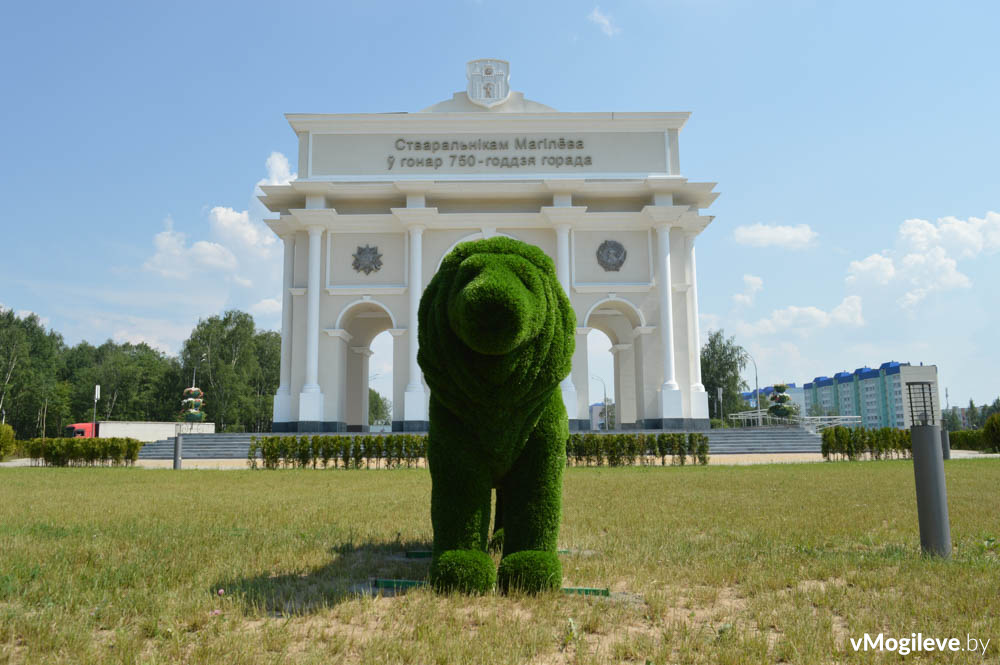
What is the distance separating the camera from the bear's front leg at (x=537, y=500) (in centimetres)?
422

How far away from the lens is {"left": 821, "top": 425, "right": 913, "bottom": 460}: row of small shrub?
21047 mm

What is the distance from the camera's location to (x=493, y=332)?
12.0 feet

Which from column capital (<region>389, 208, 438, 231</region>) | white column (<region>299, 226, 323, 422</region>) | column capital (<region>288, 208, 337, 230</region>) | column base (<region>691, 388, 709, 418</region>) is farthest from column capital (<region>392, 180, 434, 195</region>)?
column base (<region>691, 388, 709, 418</region>)

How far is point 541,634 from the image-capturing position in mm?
3303

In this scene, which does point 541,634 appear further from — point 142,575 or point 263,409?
point 263,409

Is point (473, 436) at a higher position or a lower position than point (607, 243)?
lower

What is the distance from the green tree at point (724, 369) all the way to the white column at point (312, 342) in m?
43.3

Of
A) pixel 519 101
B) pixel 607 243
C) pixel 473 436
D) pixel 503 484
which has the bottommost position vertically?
pixel 503 484

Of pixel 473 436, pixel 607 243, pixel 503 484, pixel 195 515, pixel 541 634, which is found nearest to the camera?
pixel 541 634

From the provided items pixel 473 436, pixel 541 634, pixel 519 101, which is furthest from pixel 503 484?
pixel 519 101

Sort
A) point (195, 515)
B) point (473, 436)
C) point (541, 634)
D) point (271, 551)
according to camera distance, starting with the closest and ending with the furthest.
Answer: point (541, 634) < point (473, 436) < point (271, 551) < point (195, 515)

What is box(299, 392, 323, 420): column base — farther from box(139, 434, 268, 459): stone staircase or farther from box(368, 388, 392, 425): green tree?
box(368, 388, 392, 425): green tree

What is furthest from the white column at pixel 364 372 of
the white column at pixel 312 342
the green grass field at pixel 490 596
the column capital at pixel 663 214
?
the green grass field at pixel 490 596

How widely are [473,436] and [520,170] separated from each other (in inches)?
1068
